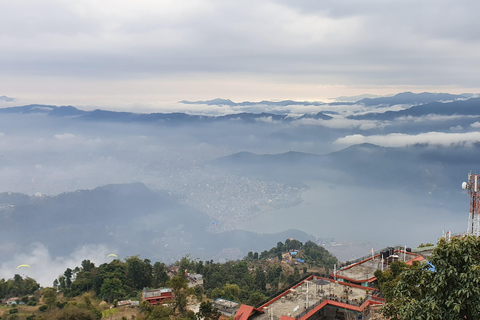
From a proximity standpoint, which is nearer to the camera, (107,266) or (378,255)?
(378,255)

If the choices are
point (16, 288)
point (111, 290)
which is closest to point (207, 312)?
point (111, 290)

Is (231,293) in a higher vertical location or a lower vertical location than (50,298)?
lower

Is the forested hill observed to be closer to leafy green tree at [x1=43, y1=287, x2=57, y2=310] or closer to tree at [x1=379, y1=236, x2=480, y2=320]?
leafy green tree at [x1=43, y1=287, x2=57, y2=310]

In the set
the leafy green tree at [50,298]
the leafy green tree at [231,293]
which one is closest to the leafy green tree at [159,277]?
the leafy green tree at [231,293]

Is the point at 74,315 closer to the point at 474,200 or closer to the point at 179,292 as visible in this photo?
the point at 179,292

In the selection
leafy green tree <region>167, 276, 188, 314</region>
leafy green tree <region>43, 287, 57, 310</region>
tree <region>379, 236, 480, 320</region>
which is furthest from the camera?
leafy green tree <region>43, 287, 57, 310</region>

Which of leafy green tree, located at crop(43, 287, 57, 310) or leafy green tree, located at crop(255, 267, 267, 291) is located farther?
leafy green tree, located at crop(255, 267, 267, 291)

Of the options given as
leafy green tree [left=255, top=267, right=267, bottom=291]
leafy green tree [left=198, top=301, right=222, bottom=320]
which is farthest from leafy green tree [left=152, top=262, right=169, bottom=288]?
leafy green tree [left=198, top=301, right=222, bottom=320]

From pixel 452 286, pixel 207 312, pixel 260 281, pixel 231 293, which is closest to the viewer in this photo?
pixel 452 286

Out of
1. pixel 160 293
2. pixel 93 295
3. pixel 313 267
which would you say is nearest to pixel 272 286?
pixel 313 267

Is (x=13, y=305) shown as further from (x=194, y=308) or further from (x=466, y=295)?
(x=466, y=295)

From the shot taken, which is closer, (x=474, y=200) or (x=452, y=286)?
(x=452, y=286)
